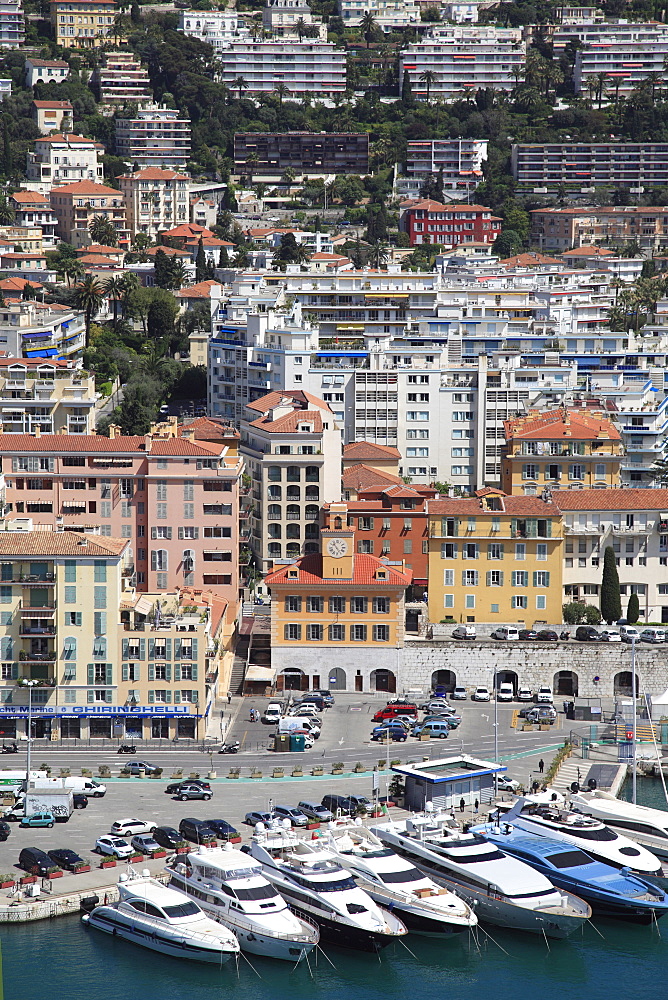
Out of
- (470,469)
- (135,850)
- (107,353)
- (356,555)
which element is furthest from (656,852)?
(107,353)

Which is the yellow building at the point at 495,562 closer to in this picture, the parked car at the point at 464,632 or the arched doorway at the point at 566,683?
the parked car at the point at 464,632

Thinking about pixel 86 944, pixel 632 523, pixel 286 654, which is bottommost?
pixel 86 944

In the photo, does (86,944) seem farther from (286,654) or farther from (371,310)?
(371,310)

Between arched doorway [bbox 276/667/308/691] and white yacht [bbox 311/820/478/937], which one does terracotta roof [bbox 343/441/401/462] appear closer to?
arched doorway [bbox 276/667/308/691]

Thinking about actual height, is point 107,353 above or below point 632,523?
above

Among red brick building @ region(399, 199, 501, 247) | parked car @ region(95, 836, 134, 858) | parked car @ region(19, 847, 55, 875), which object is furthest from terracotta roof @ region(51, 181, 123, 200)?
parked car @ region(19, 847, 55, 875)

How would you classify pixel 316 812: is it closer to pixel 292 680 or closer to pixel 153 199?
pixel 292 680
